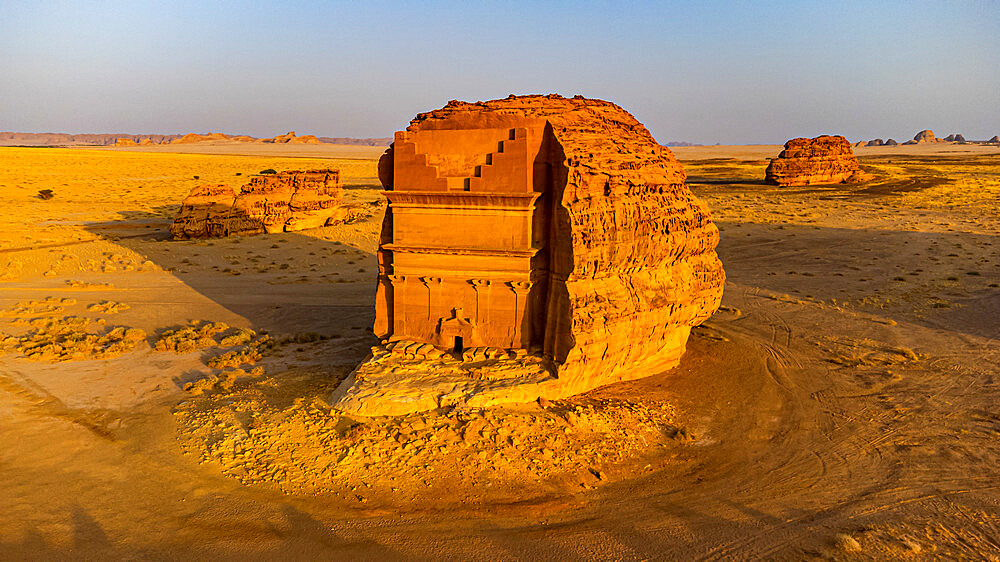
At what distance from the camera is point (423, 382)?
9.99 m

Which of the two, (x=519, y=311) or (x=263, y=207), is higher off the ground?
(x=263, y=207)

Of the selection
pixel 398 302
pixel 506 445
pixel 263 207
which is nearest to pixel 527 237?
pixel 398 302

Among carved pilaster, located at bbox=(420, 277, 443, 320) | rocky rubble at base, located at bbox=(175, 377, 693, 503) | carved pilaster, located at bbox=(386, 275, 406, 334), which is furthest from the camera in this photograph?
carved pilaster, located at bbox=(386, 275, 406, 334)

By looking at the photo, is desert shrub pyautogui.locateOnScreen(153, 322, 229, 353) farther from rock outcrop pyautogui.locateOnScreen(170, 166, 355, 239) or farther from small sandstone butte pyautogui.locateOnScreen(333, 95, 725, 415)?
rock outcrop pyautogui.locateOnScreen(170, 166, 355, 239)

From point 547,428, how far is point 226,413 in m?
5.71

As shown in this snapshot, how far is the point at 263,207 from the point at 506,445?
24.8m

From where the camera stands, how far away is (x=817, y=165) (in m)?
52.7

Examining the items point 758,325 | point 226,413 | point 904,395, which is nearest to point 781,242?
point 758,325

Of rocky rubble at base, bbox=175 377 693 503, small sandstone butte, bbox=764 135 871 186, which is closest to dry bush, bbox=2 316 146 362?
rocky rubble at base, bbox=175 377 693 503

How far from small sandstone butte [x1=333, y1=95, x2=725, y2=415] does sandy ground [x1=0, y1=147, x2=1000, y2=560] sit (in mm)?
921

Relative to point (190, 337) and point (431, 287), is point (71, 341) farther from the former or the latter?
point (431, 287)

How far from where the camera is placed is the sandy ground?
714 cm

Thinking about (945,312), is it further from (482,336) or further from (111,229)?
(111,229)

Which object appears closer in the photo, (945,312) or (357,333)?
(357,333)
